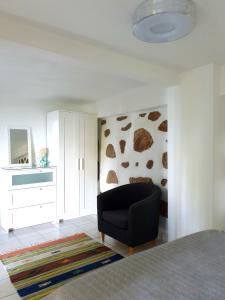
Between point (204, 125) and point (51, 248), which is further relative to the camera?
point (51, 248)

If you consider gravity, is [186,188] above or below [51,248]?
above

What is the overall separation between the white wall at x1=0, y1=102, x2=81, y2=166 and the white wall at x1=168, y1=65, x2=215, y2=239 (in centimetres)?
257

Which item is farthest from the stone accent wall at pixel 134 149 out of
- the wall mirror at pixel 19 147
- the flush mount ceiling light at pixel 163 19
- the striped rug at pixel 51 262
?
the flush mount ceiling light at pixel 163 19

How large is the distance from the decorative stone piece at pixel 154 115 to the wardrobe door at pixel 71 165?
4.70 feet

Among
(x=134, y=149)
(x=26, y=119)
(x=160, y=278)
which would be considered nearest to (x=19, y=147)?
(x=26, y=119)

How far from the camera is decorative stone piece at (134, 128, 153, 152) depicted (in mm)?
3689

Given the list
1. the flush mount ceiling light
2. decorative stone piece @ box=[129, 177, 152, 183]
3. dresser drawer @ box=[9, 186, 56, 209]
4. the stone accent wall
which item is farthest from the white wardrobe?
the flush mount ceiling light

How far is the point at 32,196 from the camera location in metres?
3.96

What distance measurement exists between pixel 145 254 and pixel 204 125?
1.71 meters

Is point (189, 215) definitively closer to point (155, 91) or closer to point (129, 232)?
point (129, 232)

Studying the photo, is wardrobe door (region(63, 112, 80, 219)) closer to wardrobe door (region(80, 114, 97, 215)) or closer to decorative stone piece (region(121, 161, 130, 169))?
wardrobe door (region(80, 114, 97, 215))

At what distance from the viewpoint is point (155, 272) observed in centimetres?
138

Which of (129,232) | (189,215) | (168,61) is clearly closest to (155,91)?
(168,61)

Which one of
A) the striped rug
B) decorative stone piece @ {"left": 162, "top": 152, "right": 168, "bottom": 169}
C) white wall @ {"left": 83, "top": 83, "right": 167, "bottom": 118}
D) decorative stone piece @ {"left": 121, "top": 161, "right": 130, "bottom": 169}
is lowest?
the striped rug
